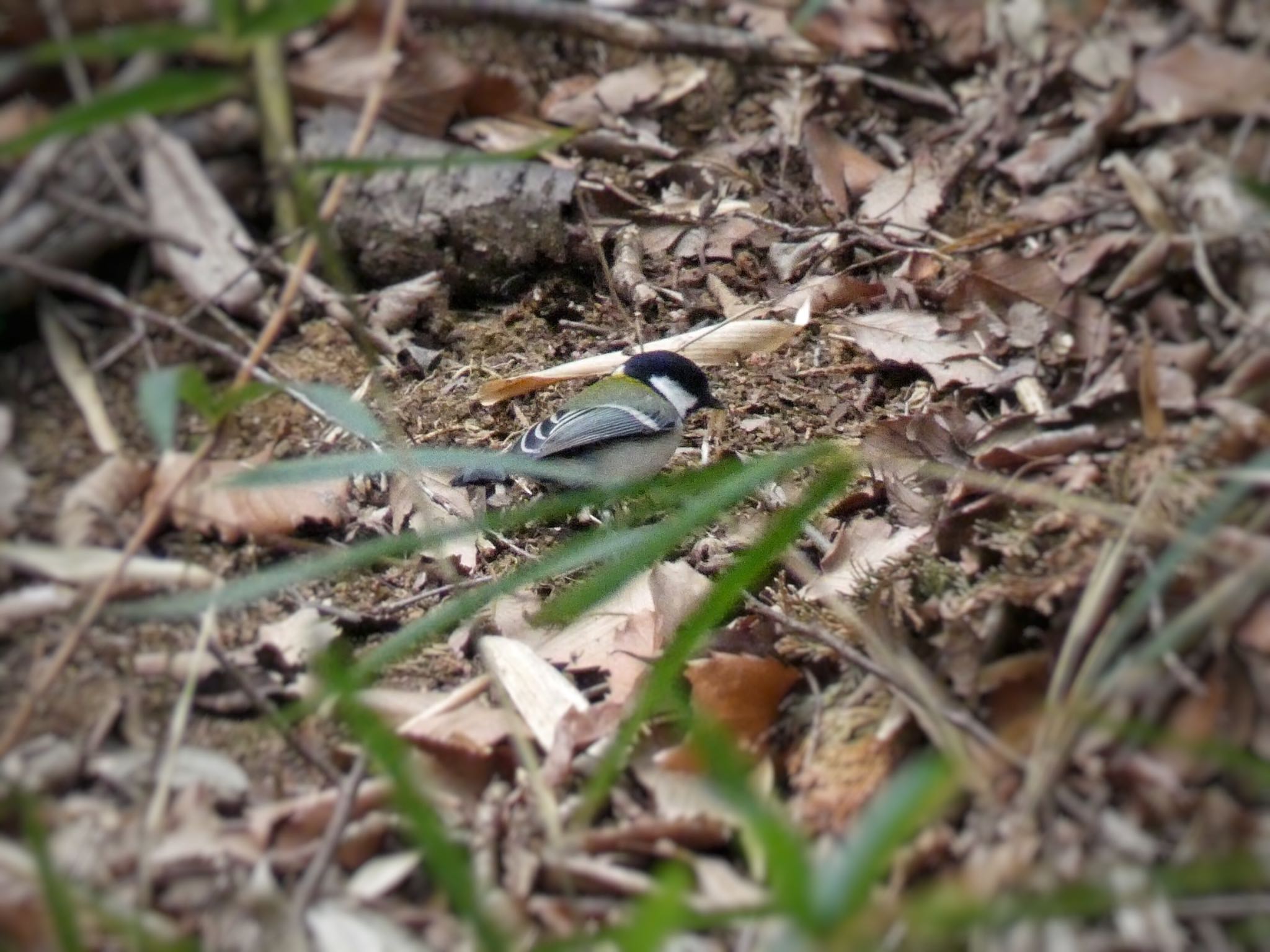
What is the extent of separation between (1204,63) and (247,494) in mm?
2323

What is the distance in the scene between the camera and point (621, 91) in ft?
11.1

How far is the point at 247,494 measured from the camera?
2281 millimetres

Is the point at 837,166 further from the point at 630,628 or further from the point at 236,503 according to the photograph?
the point at 236,503

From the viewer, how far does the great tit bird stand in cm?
295

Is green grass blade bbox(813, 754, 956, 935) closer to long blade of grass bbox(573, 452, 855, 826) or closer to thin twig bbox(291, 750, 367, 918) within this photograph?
long blade of grass bbox(573, 452, 855, 826)

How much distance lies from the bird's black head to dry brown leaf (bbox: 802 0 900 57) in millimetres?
1135

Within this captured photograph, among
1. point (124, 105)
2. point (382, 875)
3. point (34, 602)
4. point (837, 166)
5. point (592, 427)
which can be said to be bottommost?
point (592, 427)

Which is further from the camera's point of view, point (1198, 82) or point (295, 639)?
point (1198, 82)

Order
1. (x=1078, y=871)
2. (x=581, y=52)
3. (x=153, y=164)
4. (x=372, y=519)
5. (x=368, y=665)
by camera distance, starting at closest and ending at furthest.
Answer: (x=1078, y=871), (x=368, y=665), (x=153, y=164), (x=372, y=519), (x=581, y=52)

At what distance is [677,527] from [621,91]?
6.38 feet

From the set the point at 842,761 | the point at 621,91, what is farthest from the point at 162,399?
the point at 621,91

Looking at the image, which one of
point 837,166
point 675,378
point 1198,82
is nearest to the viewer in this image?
point 1198,82

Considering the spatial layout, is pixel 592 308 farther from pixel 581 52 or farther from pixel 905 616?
pixel 905 616

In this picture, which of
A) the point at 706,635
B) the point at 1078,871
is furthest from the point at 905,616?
the point at 1078,871
